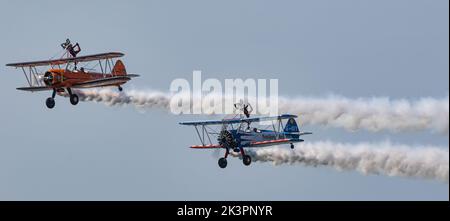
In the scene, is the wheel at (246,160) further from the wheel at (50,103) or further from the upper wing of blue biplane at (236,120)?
the wheel at (50,103)

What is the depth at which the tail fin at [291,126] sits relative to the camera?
291ft

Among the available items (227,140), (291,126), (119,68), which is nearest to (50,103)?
(119,68)

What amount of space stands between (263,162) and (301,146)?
232 cm

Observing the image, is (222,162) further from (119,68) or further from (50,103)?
(119,68)

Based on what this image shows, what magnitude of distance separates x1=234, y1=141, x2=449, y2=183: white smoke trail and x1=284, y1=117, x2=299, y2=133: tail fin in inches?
48.3

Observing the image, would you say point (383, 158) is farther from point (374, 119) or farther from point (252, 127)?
point (252, 127)

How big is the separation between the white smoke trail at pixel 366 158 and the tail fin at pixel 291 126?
123 cm

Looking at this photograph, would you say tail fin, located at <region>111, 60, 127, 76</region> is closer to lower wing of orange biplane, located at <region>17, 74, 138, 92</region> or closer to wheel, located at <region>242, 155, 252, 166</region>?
lower wing of orange biplane, located at <region>17, 74, 138, 92</region>

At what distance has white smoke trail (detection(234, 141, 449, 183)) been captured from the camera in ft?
250

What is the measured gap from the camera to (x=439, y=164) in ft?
247

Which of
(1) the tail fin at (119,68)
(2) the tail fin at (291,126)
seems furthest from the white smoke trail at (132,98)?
(2) the tail fin at (291,126)

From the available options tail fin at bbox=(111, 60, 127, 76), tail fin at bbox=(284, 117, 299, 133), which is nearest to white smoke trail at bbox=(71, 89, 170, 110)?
tail fin at bbox=(111, 60, 127, 76)

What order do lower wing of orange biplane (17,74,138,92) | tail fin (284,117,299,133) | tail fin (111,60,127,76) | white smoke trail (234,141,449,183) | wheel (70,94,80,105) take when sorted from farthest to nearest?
tail fin (111,60,127,76)
tail fin (284,117,299,133)
wheel (70,94,80,105)
lower wing of orange biplane (17,74,138,92)
white smoke trail (234,141,449,183)
